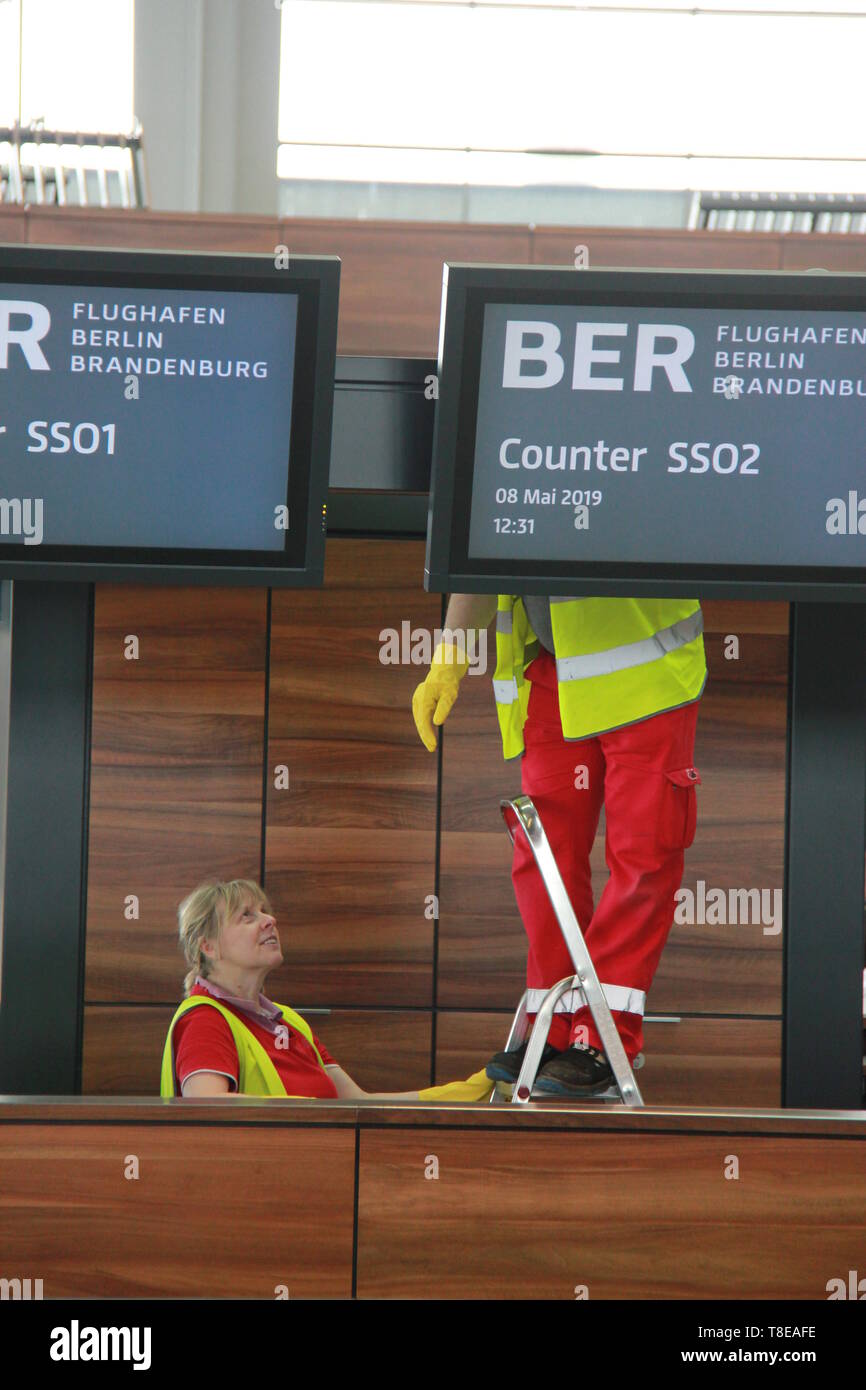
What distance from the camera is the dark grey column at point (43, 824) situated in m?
2.51

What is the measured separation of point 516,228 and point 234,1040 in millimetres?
3038

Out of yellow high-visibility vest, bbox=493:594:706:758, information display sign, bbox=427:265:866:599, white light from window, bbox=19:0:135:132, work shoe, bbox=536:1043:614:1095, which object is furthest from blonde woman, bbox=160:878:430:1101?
white light from window, bbox=19:0:135:132

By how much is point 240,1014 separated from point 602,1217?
2.68ft

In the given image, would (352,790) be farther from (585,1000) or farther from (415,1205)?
(415,1205)

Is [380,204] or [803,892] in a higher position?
[380,204]

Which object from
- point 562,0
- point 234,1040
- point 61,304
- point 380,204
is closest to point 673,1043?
point 234,1040

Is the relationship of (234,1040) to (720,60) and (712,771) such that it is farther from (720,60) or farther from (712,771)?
(720,60)

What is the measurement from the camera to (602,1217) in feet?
5.97

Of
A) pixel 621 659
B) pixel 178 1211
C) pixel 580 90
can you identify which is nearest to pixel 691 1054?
pixel 621 659

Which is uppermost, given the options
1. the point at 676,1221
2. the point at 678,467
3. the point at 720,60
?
the point at 720,60

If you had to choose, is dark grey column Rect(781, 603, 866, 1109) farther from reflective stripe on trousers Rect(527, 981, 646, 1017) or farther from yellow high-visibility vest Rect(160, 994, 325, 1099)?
yellow high-visibility vest Rect(160, 994, 325, 1099)

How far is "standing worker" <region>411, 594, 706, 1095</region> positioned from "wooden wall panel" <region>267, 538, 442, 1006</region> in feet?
3.33

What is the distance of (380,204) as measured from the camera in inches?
338

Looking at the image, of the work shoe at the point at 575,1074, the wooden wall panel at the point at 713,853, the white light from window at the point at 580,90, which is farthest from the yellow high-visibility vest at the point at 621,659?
the white light from window at the point at 580,90
